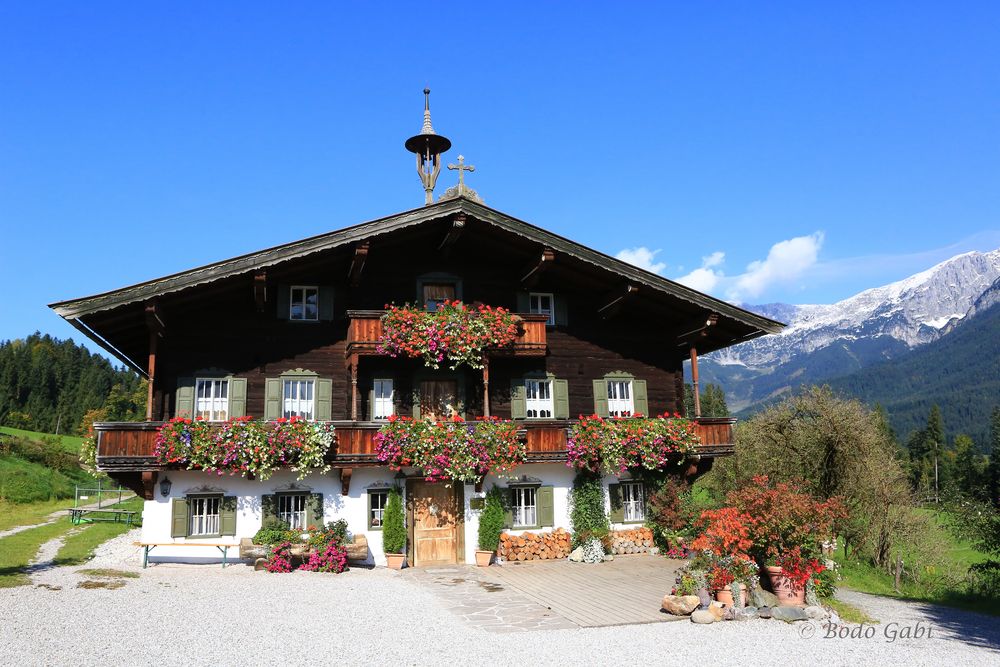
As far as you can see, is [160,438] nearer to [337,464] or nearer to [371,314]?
[337,464]

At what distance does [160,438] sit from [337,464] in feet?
13.7

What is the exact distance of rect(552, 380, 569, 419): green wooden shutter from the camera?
71.1 feet

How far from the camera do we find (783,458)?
90.5ft

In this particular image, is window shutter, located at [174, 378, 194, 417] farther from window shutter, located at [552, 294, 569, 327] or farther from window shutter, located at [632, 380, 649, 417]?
window shutter, located at [632, 380, 649, 417]

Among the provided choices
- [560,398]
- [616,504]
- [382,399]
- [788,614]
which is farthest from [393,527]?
[788,614]

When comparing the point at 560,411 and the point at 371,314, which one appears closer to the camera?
the point at 371,314

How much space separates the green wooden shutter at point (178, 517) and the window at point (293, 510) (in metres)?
2.27

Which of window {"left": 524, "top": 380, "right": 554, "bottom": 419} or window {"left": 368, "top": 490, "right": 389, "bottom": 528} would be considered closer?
window {"left": 368, "top": 490, "right": 389, "bottom": 528}

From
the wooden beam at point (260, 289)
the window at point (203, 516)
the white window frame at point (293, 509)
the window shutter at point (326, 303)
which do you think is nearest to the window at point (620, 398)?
the window shutter at point (326, 303)

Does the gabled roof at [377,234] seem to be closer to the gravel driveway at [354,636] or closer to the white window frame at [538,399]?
the white window frame at [538,399]

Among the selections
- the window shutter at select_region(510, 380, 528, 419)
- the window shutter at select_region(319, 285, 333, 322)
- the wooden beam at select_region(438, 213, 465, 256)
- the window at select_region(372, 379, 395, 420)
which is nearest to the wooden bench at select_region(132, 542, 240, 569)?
the window at select_region(372, 379, 395, 420)

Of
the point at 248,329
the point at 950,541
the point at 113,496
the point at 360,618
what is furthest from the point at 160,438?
the point at 113,496

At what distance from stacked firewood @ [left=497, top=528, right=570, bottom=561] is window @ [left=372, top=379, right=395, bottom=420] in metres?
4.66

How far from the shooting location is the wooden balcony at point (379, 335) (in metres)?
19.4
